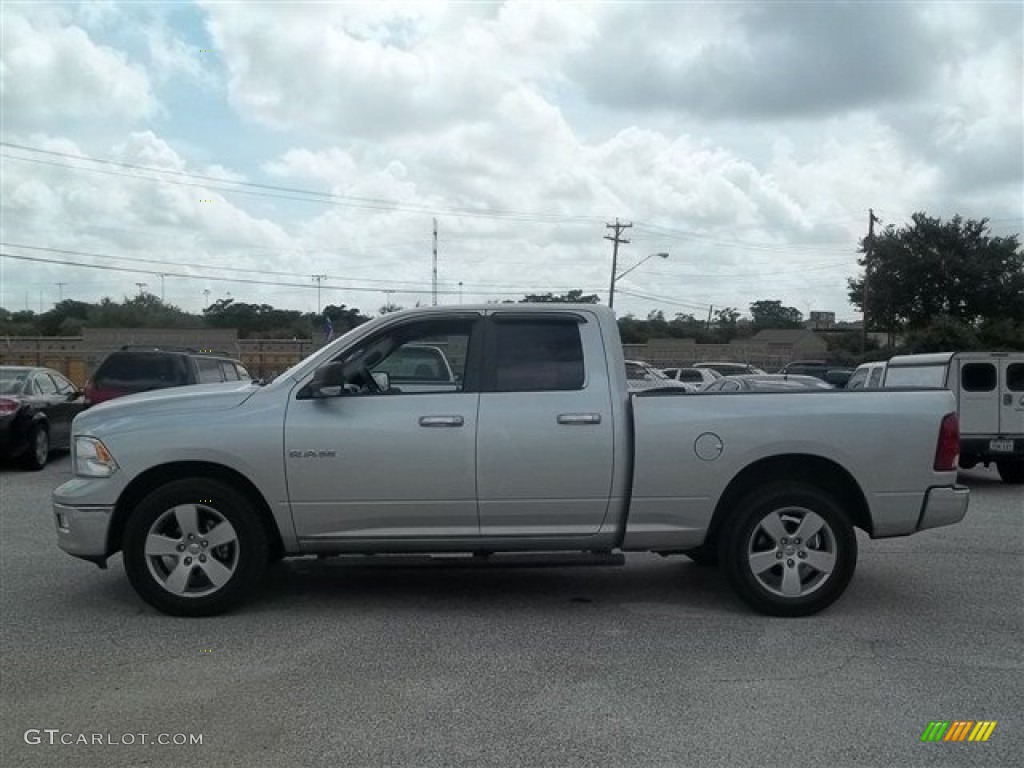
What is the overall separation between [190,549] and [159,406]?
896 millimetres

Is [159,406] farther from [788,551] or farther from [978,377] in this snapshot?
[978,377]

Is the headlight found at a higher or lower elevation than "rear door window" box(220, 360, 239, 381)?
lower

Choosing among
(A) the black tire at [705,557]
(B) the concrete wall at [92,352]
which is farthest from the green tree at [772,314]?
(A) the black tire at [705,557]

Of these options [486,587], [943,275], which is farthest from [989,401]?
[943,275]

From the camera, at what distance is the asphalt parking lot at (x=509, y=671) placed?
3998 millimetres

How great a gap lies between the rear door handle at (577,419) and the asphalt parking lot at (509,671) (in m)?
1.24

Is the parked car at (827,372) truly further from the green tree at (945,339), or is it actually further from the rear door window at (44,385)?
the rear door window at (44,385)

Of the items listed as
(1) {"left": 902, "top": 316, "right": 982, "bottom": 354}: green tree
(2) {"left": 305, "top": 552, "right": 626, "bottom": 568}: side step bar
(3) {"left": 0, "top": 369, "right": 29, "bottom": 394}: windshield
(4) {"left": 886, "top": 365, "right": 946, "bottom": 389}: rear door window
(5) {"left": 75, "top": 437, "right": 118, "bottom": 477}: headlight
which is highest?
(1) {"left": 902, "top": 316, "right": 982, "bottom": 354}: green tree

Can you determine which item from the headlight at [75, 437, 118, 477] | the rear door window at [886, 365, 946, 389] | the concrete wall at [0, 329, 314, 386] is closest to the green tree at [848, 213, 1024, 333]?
the concrete wall at [0, 329, 314, 386]

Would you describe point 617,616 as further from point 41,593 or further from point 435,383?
point 41,593

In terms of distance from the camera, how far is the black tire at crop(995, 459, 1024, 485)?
1324cm

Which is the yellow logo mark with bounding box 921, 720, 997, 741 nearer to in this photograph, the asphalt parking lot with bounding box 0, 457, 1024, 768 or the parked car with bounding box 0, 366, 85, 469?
the asphalt parking lot with bounding box 0, 457, 1024, 768

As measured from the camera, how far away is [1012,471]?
1336cm

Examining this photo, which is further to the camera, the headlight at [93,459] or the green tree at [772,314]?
the green tree at [772,314]
